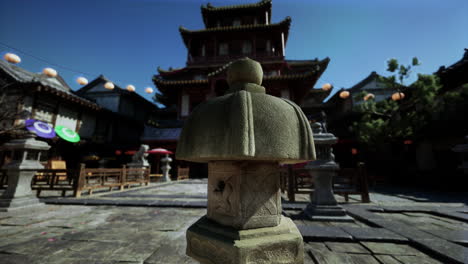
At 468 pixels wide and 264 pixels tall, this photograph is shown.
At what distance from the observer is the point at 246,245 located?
1.33 m

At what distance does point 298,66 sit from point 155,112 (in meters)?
Result: 17.5

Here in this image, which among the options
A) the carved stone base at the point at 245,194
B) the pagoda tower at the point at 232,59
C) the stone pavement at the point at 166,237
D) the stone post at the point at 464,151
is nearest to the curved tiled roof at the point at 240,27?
the pagoda tower at the point at 232,59

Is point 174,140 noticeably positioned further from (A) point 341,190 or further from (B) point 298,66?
(B) point 298,66

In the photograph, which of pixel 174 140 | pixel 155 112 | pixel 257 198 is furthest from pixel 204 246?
pixel 155 112

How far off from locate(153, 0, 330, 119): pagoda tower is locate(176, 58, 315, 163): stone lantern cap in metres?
12.9

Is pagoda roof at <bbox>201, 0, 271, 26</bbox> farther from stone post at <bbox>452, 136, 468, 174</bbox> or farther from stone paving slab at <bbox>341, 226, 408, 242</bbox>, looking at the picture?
stone paving slab at <bbox>341, 226, 408, 242</bbox>

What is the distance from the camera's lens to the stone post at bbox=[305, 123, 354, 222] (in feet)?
12.1

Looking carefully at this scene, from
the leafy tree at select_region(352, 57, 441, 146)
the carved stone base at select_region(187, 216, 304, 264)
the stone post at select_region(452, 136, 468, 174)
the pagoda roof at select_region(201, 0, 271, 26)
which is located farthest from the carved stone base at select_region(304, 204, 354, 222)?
the pagoda roof at select_region(201, 0, 271, 26)

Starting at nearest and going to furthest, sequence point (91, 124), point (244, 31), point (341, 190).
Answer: point (341, 190) < point (91, 124) < point (244, 31)

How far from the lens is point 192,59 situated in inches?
708

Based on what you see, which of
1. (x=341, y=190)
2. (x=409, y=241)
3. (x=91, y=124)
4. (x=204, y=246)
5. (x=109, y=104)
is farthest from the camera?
(x=109, y=104)

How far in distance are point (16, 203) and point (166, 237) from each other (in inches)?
180

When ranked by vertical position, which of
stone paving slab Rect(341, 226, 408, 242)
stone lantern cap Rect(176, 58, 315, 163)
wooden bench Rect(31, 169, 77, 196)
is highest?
stone lantern cap Rect(176, 58, 315, 163)

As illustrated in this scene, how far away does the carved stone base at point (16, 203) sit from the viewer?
14.3 ft
